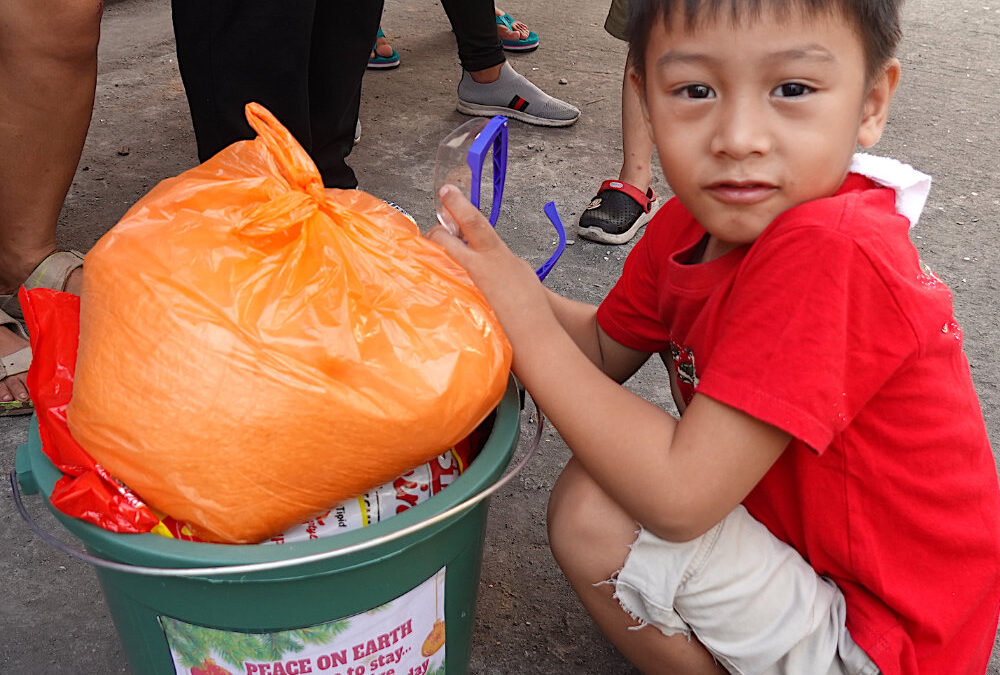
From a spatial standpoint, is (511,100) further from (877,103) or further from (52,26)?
(877,103)

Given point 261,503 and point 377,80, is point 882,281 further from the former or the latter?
point 377,80

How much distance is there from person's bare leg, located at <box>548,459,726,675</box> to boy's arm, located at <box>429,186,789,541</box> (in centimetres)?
6

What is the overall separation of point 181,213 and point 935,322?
30.3 inches

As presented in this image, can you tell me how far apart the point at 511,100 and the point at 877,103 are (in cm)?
200

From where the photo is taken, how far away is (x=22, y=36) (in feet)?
5.46

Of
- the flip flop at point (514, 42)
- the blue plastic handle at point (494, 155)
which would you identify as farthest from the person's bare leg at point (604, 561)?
the flip flop at point (514, 42)

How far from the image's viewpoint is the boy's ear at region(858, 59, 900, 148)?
1.01m

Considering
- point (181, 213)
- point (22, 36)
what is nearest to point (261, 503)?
point (181, 213)

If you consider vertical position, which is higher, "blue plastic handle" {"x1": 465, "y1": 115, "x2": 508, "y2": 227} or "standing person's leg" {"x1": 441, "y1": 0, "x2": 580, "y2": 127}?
"blue plastic handle" {"x1": 465, "y1": 115, "x2": 508, "y2": 227}

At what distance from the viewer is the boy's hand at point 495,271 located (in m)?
1.05

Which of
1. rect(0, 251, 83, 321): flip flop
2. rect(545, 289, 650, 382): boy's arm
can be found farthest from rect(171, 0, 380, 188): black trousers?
rect(545, 289, 650, 382): boy's arm

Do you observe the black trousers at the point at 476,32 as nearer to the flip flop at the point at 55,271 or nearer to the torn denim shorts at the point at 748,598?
the flip flop at the point at 55,271

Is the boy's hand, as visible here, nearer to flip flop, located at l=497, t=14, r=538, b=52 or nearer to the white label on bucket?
the white label on bucket

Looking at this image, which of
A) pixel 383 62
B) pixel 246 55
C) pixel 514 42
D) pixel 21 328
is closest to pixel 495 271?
pixel 246 55
